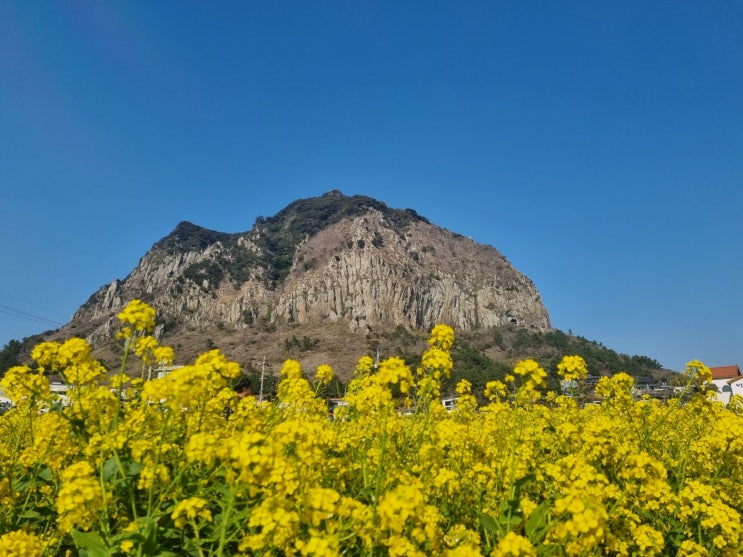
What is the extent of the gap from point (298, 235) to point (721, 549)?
168996 millimetres

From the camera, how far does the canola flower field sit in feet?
7.54

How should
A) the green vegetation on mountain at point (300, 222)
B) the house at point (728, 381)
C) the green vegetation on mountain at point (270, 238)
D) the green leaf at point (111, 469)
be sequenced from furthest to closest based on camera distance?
1. the green vegetation on mountain at point (300, 222)
2. the green vegetation on mountain at point (270, 238)
3. the house at point (728, 381)
4. the green leaf at point (111, 469)

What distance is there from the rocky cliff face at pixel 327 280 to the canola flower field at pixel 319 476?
105986 mm

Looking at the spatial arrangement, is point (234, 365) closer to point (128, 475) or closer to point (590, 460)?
point (128, 475)

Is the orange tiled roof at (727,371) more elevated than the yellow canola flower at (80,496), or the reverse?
the orange tiled roof at (727,371)

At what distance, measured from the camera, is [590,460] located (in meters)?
4.39

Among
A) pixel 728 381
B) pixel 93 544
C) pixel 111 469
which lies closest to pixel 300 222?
pixel 728 381

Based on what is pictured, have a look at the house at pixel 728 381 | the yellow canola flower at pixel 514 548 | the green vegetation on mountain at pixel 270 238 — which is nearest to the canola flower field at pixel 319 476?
the yellow canola flower at pixel 514 548

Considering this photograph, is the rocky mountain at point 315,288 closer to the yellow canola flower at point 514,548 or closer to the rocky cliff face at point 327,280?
the rocky cliff face at point 327,280

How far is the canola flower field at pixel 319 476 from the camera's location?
2299mm

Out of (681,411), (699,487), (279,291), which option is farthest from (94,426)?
(279,291)

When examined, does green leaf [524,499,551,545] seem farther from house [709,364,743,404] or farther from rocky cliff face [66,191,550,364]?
rocky cliff face [66,191,550,364]

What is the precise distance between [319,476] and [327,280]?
124 meters

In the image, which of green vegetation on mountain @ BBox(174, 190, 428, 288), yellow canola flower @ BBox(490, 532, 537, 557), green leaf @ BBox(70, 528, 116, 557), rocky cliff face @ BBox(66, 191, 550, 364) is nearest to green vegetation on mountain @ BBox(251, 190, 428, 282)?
green vegetation on mountain @ BBox(174, 190, 428, 288)
